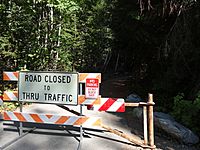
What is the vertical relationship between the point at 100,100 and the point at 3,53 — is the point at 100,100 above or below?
below

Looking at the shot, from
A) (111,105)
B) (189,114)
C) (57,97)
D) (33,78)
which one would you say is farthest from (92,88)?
(189,114)

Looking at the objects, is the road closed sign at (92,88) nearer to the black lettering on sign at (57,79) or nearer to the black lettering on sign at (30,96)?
the black lettering on sign at (57,79)

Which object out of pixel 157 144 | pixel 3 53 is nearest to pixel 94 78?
pixel 157 144

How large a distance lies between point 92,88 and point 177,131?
2.76m

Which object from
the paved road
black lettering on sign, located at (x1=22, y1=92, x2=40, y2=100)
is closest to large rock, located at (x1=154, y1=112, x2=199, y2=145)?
the paved road

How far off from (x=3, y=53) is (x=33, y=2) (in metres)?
2.83

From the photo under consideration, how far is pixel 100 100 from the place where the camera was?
5867 millimetres

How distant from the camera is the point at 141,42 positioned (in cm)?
1224

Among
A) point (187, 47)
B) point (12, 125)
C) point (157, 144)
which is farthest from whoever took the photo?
point (187, 47)

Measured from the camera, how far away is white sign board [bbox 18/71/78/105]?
5855 mm

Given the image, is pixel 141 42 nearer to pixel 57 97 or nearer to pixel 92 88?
pixel 92 88

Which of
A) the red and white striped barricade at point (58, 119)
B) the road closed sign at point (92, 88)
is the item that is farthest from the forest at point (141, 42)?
the road closed sign at point (92, 88)

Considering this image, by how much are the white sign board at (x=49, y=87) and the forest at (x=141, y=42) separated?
3.71 meters

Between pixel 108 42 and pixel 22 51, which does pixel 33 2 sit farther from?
pixel 108 42
